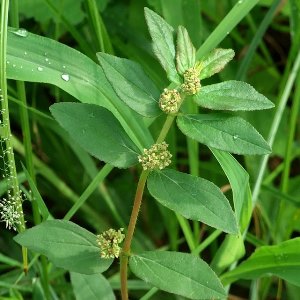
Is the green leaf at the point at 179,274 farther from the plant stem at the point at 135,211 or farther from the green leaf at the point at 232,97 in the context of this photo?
the green leaf at the point at 232,97

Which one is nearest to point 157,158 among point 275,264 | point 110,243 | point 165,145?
point 165,145

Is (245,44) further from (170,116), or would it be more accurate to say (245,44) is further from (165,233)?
(170,116)

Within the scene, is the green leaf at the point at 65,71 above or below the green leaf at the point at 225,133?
above

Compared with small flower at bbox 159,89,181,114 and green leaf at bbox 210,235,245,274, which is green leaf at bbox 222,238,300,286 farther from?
small flower at bbox 159,89,181,114

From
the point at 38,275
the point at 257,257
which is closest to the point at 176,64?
the point at 257,257

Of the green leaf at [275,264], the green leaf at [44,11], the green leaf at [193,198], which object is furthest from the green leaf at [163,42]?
the green leaf at [44,11]

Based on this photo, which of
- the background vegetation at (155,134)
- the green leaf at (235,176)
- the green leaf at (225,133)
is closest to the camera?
the green leaf at (225,133)
